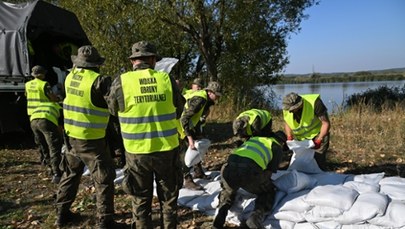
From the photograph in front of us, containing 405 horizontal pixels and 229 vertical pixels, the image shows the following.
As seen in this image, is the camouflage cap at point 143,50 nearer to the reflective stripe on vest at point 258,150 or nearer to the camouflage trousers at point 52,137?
the reflective stripe on vest at point 258,150

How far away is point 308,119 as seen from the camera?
496 centimetres

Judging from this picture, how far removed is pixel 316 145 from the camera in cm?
491

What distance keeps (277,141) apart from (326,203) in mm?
853

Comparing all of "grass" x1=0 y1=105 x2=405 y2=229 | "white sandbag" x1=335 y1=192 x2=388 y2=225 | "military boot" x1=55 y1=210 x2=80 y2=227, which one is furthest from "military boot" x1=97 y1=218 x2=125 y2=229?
"white sandbag" x1=335 y1=192 x2=388 y2=225

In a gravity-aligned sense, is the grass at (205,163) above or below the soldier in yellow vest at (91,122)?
below

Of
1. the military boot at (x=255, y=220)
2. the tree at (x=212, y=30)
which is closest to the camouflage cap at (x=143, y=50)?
the military boot at (x=255, y=220)

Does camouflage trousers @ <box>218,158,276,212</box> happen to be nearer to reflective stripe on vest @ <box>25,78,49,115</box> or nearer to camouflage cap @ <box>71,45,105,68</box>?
camouflage cap @ <box>71,45,105,68</box>

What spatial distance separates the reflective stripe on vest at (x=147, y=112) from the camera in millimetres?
3216

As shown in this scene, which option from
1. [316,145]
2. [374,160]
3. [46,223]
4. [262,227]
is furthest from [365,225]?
[46,223]

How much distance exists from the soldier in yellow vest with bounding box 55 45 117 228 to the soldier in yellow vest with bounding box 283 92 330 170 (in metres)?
2.34

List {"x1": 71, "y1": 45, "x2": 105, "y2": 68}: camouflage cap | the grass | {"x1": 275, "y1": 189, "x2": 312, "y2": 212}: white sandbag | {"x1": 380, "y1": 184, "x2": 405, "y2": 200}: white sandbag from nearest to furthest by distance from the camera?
{"x1": 380, "y1": 184, "x2": 405, "y2": 200}: white sandbag < {"x1": 275, "y1": 189, "x2": 312, "y2": 212}: white sandbag < {"x1": 71, "y1": 45, "x2": 105, "y2": 68}: camouflage cap < the grass

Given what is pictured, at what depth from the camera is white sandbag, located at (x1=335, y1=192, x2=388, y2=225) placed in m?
3.34

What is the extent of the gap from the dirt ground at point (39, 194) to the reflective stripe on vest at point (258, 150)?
82 centimetres

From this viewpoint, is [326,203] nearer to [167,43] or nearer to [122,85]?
[122,85]
